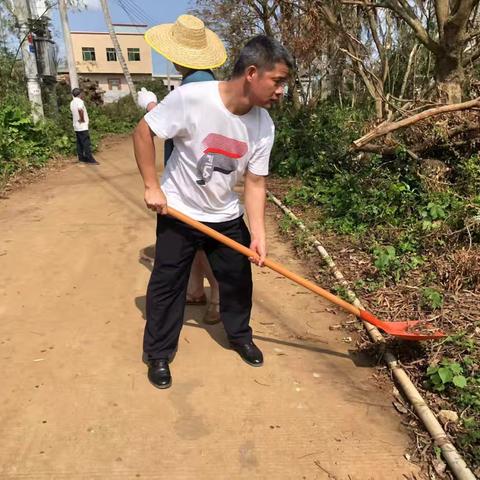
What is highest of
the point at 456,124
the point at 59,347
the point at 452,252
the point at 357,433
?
the point at 456,124

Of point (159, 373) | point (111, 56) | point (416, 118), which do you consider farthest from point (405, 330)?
point (111, 56)

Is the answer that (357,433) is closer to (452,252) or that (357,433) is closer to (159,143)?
(452,252)

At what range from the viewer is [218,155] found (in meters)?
2.52

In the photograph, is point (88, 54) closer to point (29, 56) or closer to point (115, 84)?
point (115, 84)

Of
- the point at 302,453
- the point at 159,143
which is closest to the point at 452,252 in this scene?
the point at 302,453

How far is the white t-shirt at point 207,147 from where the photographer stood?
94.3 inches

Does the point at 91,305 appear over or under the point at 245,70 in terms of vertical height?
under

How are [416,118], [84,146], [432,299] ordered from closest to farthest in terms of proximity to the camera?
[432,299] → [416,118] → [84,146]

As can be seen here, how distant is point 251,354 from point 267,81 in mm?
1692

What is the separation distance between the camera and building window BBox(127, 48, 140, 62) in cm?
5000

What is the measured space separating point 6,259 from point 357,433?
3701 mm

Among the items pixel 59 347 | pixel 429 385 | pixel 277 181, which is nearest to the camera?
pixel 429 385

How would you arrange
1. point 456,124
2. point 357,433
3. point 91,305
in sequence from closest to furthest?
point 357,433, point 91,305, point 456,124

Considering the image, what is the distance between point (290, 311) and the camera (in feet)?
12.6
